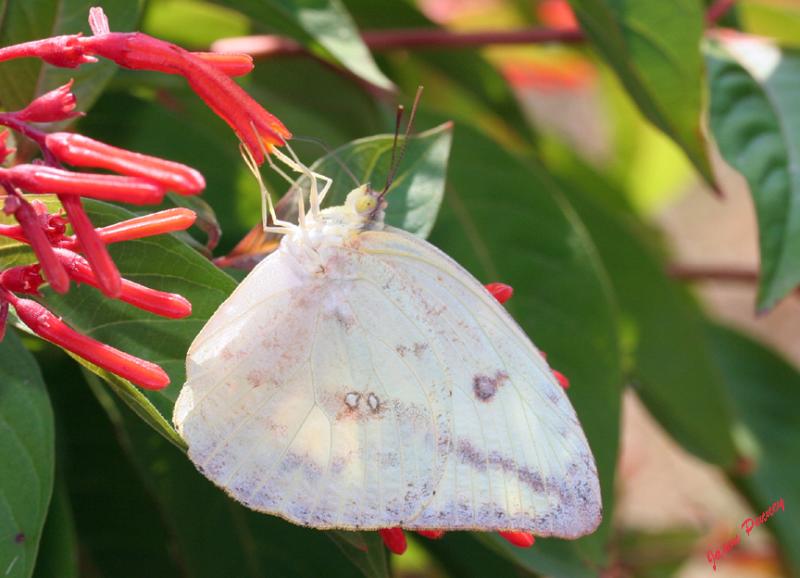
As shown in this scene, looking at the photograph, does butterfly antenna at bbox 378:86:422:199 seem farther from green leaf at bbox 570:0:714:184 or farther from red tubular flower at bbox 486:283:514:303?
green leaf at bbox 570:0:714:184

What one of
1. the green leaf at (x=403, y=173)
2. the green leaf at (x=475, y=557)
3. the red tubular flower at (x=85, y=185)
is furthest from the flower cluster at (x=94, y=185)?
the green leaf at (x=475, y=557)

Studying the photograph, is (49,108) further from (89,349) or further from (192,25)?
(192,25)

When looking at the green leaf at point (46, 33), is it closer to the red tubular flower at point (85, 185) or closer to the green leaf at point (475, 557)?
the red tubular flower at point (85, 185)

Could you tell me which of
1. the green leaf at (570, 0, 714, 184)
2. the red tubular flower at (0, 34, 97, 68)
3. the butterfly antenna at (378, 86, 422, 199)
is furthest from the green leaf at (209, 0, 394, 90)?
the red tubular flower at (0, 34, 97, 68)

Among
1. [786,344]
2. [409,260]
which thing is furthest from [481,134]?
[786,344]

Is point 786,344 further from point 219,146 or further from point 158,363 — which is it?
point 158,363
